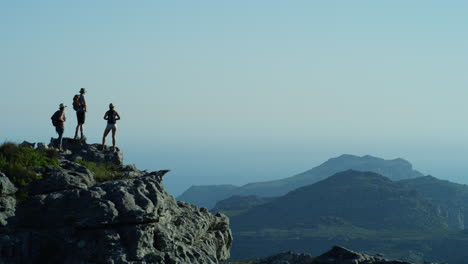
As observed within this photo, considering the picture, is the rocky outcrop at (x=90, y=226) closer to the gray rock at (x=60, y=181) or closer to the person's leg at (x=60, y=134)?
the gray rock at (x=60, y=181)

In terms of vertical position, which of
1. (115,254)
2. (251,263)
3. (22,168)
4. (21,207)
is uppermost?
(22,168)

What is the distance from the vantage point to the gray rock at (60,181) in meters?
33.9

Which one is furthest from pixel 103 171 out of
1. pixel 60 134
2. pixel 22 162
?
pixel 60 134

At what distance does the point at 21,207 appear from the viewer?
3247 cm

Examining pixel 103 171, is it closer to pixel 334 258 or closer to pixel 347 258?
pixel 334 258

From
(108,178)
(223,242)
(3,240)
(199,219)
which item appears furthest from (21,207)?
(223,242)

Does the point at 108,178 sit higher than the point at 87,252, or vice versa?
the point at 108,178

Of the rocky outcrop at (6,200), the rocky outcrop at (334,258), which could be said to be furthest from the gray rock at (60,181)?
the rocky outcrop at (334,258)

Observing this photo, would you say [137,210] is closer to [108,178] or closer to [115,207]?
[115,207]

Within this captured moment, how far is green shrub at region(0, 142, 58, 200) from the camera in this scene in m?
34.2

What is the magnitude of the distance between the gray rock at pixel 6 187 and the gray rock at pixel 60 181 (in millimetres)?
1012

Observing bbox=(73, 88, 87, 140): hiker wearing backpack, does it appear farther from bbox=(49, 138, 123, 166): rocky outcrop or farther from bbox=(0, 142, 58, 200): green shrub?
bbox=(0, 142, 58, 200): green shrub

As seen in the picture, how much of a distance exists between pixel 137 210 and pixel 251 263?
48.7 feet

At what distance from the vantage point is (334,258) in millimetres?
38812
